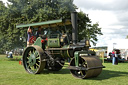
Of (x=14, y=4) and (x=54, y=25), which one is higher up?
(x=14, y=4)

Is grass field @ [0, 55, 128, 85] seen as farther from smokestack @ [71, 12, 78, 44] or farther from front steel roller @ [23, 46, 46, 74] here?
smokestack @ [71, 12, 78, 44]

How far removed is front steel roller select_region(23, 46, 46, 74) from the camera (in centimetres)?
792

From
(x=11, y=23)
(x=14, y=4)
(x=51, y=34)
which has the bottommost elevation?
(x=51, y=34)

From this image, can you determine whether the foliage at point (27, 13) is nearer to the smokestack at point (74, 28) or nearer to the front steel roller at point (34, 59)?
the front steel roller at point (34, 59)

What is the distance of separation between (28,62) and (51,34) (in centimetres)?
182

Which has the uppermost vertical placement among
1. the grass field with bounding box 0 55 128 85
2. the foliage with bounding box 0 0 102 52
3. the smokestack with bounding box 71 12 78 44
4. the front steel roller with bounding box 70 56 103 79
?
the foliage with bounding box 0 0 102 52

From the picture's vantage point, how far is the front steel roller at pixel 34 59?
7.92m

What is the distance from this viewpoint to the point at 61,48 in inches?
309

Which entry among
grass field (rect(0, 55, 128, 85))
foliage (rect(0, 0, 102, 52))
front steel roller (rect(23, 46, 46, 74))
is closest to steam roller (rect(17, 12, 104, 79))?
front steel roller (rect(23, 46, 46, 74))

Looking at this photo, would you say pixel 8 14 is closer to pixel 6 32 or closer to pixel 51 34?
pixel 6 32

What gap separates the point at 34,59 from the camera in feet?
27.2

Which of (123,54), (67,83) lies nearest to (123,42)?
(123,54)

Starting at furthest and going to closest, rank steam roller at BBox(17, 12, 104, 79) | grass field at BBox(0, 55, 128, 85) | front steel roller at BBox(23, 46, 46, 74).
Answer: front steel roller at BBox(23, 46, 46, 74), steam roller at BBox(17, 12, 104, 79), grass field at BBox(0, 55, 128, 85)

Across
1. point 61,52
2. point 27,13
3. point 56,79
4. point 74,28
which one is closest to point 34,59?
point 61,52
